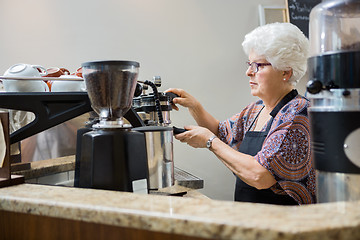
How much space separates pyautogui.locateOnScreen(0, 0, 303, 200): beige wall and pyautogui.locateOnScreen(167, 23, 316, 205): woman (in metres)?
0.92

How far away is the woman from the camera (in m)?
1.64

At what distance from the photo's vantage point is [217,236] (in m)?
0.59

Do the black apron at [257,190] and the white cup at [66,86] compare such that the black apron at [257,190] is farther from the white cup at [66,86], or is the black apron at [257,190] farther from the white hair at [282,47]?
the white cup at [66,86]

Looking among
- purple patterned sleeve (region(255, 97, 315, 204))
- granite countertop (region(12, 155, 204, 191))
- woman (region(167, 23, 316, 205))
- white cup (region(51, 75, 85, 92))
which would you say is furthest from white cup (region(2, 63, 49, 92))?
purple patterned sleeve (region(255, 97, 315, 204))

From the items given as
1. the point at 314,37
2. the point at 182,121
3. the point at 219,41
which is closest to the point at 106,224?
the point at 314,37

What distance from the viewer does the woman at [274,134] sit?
1.64 m

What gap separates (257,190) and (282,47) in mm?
718

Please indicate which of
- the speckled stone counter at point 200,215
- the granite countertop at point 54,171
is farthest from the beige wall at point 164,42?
the speckled stone counter at point 200,215

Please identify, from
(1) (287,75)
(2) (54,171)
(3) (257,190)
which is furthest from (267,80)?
(2) (54,171)

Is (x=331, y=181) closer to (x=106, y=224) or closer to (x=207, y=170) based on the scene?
(x=106, y=224)

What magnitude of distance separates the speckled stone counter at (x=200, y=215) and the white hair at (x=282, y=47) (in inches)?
49.4

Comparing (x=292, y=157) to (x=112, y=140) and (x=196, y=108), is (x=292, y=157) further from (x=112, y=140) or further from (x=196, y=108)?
(x=112, y=140)

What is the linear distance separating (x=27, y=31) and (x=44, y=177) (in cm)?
155

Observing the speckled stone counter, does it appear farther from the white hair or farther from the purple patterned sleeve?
the white hair
